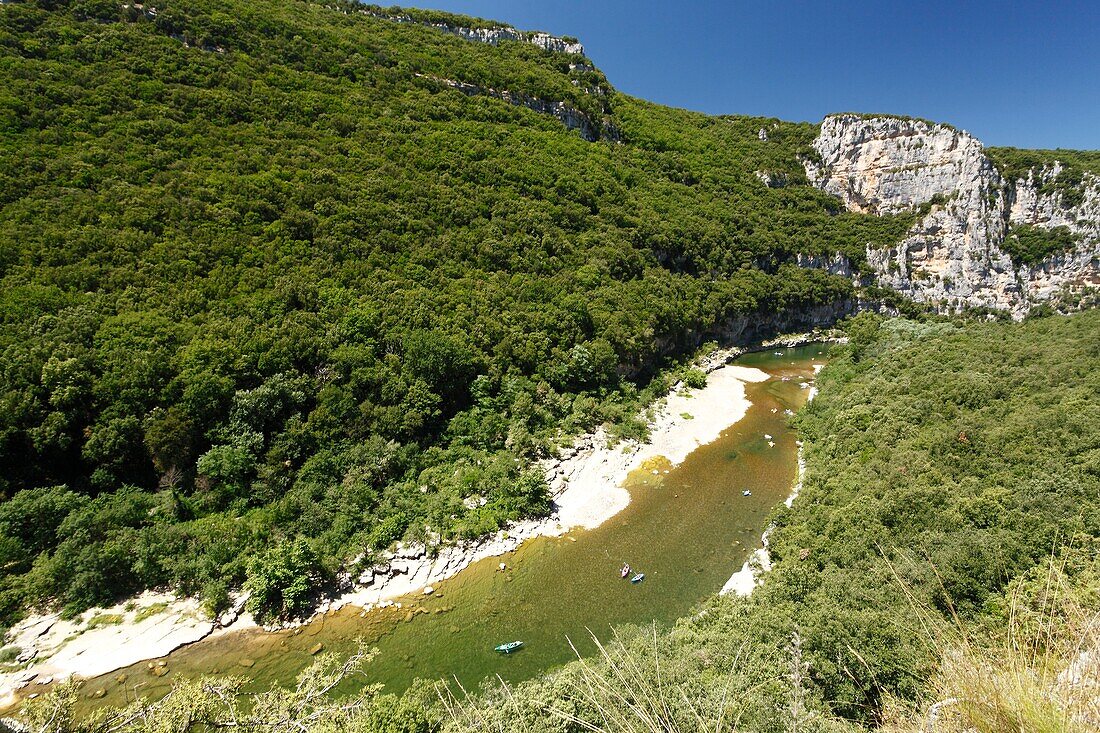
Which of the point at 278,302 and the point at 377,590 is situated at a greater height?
the point at 278,302

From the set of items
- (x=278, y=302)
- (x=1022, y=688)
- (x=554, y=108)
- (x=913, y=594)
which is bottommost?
(x=913, y=594)

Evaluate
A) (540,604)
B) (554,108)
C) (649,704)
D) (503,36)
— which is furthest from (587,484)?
(503,36)

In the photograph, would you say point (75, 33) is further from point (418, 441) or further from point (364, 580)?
point (364, 580)

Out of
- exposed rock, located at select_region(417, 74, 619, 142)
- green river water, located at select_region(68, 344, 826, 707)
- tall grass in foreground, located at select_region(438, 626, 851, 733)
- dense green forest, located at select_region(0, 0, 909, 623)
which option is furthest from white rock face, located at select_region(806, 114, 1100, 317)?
tall grass in foreground, located at select_region(438, 626, 851, 733)

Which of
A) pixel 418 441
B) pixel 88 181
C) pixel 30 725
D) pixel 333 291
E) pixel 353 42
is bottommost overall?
pixel 418 441

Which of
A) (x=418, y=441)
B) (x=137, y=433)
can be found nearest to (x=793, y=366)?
(x=418, y=441)

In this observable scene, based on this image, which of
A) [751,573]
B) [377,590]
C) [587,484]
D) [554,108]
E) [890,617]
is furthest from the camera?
[554,108]

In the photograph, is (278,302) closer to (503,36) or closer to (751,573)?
(751,573)
